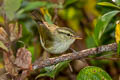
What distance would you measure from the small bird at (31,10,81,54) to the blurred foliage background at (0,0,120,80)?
19 centimetres

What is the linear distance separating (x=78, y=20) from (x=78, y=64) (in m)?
1.09

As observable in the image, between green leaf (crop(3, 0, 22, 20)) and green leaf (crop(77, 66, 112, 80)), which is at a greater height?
green leaf (crop(3, 0, 22, 20))

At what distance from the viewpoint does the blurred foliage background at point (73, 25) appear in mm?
2787

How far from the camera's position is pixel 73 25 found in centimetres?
375

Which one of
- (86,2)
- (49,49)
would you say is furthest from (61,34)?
(86,2)

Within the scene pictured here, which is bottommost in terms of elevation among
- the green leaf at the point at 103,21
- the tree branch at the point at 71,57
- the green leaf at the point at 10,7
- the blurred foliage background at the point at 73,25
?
the blurred foliage background at the point at 73,25

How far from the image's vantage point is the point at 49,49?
8.02 feet

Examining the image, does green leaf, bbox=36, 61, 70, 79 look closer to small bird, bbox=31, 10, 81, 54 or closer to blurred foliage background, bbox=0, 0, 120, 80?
small bird, bbox=31, 10, 81, 54

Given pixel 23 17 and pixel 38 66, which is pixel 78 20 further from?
pixel 38 66

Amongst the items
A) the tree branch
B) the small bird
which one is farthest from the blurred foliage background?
the tree branch

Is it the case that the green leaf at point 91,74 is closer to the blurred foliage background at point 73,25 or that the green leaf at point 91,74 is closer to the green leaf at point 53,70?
the green leaf at point 53,70

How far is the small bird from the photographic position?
2.40 meters

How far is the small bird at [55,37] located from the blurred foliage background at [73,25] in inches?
7.3

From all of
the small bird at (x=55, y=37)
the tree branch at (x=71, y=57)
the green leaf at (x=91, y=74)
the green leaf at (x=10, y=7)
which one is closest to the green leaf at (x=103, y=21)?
the tree branch at (x=71, y=57)
